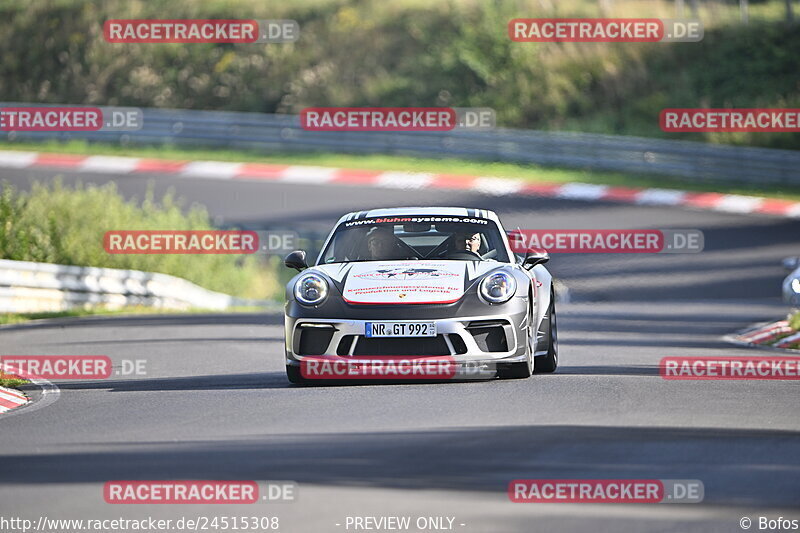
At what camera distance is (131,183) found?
31.3 metres

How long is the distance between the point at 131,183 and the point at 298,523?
1022 inches

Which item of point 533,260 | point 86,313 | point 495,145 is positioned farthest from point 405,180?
point 533,260

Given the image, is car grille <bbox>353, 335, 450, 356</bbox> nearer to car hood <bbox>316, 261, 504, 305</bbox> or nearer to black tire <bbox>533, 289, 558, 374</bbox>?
car hood <bbox>316, 261, 504, 305</bbox>

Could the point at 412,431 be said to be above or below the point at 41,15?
below

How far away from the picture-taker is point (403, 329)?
1015 centimetres

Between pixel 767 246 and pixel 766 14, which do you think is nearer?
pixel 767 246

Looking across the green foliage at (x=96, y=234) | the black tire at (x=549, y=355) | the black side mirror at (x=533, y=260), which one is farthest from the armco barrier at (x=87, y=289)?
the black side mirror at (x=533, y=260)

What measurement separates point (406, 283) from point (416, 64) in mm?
30756

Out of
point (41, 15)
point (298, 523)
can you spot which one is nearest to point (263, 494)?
point (298, 523)

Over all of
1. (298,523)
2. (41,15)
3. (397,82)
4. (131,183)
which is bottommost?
(298,523)

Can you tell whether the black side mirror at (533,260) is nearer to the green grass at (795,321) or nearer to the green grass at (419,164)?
the green grass at (795,321)

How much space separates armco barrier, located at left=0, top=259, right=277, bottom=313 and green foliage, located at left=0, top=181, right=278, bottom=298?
115cm

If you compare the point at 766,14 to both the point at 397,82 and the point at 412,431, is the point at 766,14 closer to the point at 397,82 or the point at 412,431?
the point at 397,82

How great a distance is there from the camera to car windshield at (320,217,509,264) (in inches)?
447
